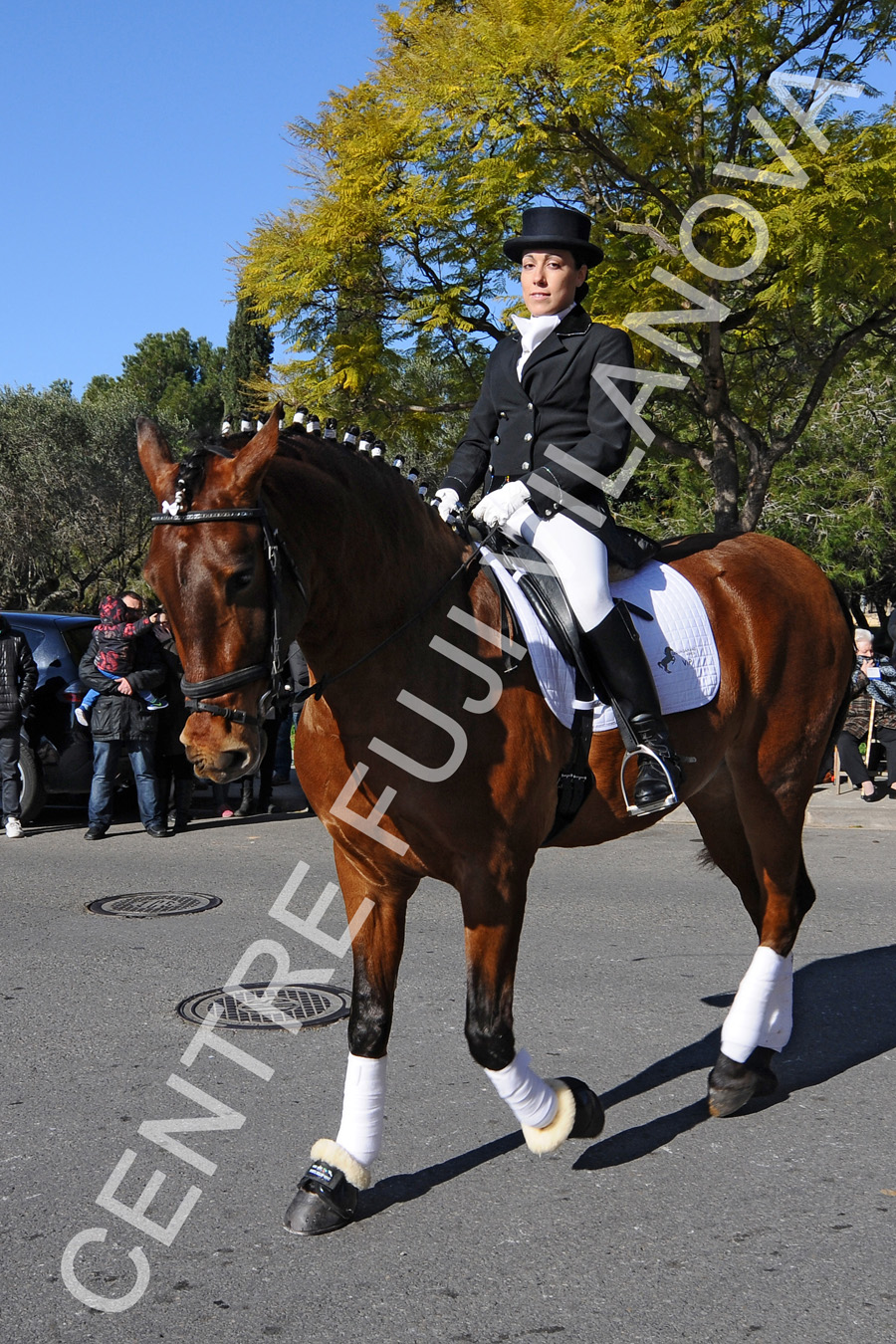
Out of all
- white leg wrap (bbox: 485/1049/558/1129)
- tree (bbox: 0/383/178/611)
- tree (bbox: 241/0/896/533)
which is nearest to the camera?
white leg wrap (bbox: 485/1049/558/1129)

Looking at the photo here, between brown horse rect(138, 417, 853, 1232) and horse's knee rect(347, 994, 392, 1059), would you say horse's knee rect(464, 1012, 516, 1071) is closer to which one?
brown horse rect(138, 417, 853, 1232)

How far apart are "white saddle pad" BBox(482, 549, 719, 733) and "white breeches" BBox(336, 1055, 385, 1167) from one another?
1236 millimetres

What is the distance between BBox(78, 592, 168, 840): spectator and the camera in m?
10.7

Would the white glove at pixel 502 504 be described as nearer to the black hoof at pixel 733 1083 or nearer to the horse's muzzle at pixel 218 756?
the horse's muzzle at pixel 218 756

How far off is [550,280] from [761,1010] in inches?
107

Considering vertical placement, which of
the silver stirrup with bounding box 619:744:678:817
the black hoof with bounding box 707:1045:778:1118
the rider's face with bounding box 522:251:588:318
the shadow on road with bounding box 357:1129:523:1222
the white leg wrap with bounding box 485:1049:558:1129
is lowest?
the shadow on road with bounding box 357:1129:523:1222

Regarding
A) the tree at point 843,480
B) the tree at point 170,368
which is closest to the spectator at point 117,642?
the tree at point 843,480

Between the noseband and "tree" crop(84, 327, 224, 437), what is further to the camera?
"tree" crop(84, 327, 224, 437)

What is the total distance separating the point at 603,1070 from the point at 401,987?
4.33 feet

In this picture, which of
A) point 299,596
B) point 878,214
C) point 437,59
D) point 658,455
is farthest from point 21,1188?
→ point 658,455

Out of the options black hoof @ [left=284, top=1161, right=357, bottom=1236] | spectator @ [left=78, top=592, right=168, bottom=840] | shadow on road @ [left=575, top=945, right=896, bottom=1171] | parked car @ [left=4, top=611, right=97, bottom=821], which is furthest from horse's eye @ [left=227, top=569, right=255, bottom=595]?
parked car @ [left=4, top=611, right=97, bottom=821]

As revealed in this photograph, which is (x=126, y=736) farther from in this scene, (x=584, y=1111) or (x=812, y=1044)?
(x=584, y=1111)

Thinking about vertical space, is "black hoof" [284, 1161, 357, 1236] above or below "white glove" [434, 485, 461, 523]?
below

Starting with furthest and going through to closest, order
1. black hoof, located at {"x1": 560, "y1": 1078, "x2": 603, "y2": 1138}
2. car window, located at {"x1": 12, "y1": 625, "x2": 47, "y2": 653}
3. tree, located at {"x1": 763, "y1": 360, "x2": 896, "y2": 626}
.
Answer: tree, located at {"x1": 763, "y1": 360, "x2": 896, "y2": 626}, car window, located at {"x1": 12, "y1": 625, "x2": 47, "y2": 653}, black hoof, located at {"x1": 560, "y1": 1078, "x2": 603, "y2": 1138}
